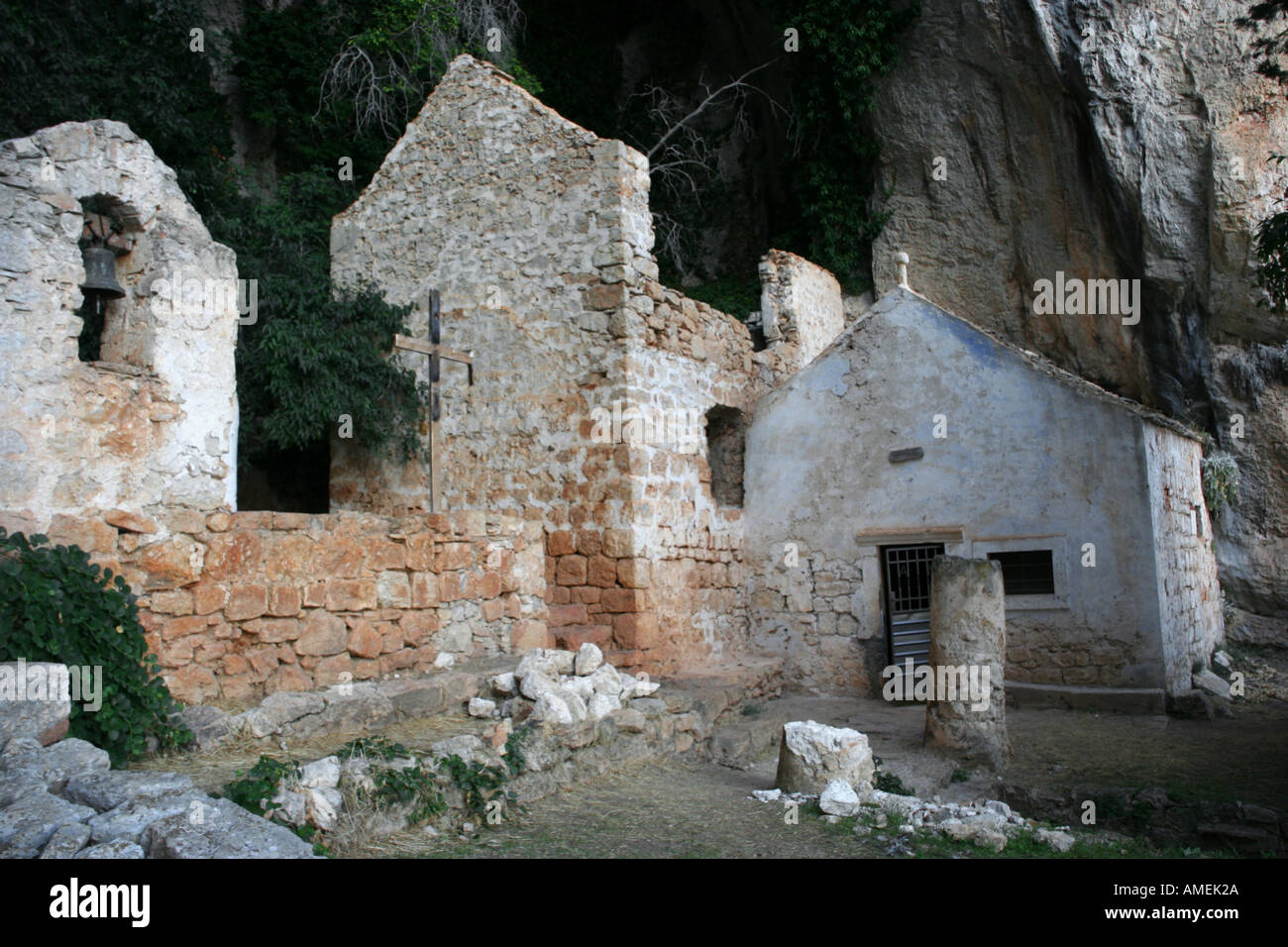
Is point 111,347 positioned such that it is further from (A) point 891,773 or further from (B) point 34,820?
(A) point 891,773

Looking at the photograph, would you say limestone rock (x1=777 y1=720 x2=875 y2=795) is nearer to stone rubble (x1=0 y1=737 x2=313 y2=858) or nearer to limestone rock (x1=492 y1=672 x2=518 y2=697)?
limestone rock (x1=492 y1=672 x2=518 y2=697)

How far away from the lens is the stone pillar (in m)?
7.67

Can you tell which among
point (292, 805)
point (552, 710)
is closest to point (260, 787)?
point (292, 805)

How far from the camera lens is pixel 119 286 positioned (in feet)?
19.1

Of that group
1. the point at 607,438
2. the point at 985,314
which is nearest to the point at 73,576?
the point at 607,438

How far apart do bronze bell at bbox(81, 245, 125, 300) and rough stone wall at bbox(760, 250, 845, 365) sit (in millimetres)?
8789

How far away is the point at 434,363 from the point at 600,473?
211 cm

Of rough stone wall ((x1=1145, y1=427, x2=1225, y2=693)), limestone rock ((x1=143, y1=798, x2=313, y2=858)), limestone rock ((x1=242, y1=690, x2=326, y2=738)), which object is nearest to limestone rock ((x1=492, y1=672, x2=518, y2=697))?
limestone rock ((x1=242, y1=690, x2=326, y2=738))

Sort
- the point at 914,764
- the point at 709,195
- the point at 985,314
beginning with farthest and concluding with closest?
1. the point at 709,195
2. the point at 985,314
3. the point at 914,764

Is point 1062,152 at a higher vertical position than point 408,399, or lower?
higher

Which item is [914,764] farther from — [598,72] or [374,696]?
[598,72]

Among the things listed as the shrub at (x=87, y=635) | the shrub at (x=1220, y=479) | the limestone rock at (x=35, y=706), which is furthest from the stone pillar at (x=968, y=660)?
the shrub at (x=1220, y=479)

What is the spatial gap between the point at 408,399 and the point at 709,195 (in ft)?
30.7

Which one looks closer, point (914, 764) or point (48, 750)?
point (48, 750)
